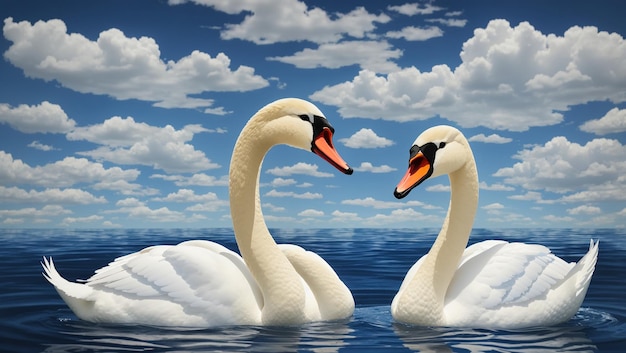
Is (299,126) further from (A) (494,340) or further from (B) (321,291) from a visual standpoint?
(A) (494,340)

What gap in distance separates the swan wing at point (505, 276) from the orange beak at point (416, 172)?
53.5 inches

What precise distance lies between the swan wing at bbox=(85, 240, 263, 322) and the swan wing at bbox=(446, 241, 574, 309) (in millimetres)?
2204

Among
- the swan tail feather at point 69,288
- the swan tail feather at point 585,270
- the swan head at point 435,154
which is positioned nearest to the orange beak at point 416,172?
the swan head at point 435,154

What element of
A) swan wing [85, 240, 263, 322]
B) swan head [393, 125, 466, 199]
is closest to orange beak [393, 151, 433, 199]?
swan head [393, 125, 466, 199]

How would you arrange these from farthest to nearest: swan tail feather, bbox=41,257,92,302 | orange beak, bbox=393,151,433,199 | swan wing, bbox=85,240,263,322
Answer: swan tail feather, bbox=41,257,92,302 < swan wing, bbox=85,240,263,322 < orange beak, bbox=393,151,433,199

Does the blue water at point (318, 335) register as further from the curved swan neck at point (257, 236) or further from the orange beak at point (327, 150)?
the orange beak at point (327, 150)

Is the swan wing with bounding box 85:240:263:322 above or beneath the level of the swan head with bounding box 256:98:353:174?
beneath

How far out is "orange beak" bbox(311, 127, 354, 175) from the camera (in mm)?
7445

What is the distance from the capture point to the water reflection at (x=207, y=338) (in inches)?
272

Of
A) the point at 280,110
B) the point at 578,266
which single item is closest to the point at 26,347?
the point at 280,110

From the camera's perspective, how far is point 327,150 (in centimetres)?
755

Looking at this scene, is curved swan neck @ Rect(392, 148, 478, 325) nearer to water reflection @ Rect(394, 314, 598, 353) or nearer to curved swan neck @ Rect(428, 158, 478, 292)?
curved swan neck @ Rect(428, 158, 478, 292)

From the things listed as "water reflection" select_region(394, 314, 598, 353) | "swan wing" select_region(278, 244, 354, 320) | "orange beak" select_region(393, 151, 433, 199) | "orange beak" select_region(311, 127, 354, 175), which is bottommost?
"water reflection" select_region(394, 314, 598, 353)

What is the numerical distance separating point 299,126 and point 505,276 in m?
2.70
